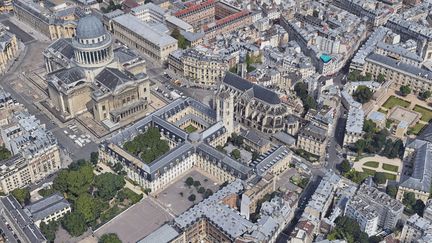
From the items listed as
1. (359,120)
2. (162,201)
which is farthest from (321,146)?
(162,201)

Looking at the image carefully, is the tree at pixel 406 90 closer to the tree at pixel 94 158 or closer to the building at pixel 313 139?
the building at pixel 313 139

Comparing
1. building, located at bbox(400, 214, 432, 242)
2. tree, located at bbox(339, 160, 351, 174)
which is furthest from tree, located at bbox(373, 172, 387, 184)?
building, located at bbox(400, 214, 432, 242)

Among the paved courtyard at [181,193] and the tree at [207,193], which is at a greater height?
the tree at [207,193]

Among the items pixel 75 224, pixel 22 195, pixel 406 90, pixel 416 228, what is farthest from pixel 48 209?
pixel 406 90

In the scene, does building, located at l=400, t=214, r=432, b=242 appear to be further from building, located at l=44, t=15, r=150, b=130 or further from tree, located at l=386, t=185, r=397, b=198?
building, located at l=44, t=15, r=150, b=130

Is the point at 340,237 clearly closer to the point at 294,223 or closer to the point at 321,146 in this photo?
the point at 294,223

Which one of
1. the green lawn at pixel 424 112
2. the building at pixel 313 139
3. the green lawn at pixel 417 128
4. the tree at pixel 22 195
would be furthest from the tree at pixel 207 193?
the green lawn at pixel 424 112
